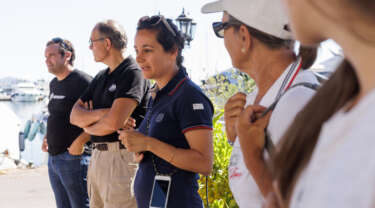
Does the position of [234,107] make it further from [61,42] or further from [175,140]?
[61,42]

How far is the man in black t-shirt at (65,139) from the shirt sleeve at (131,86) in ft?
3.08

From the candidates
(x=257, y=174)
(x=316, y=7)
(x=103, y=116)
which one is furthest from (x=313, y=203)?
(x=103, y=116)

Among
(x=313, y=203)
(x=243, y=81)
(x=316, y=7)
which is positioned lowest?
(x=243, y=81)

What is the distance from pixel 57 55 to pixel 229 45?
3.36 meters

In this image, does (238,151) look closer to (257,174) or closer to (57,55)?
(257,174)

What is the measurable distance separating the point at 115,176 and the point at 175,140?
1.02 metres

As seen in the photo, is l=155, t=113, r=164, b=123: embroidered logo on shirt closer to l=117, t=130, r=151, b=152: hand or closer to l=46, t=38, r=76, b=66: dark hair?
l=117, t=130, r=151, b=152: hand

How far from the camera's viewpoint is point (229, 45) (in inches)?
72.8

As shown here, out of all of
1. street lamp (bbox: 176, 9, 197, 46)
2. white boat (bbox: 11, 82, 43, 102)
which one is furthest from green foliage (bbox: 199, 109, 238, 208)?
white boat (bbox: 11, 82, 43, 102)

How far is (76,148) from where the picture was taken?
13.8 ft

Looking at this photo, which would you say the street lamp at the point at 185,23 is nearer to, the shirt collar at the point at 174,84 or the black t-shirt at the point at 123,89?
the black t-shirt at the point at 123,89

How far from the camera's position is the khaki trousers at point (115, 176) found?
3461 mm

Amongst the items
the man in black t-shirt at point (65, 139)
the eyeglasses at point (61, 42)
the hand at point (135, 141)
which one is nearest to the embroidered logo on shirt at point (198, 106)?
the hand at point (135, 141)

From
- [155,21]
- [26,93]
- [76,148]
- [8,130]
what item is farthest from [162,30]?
[26,93]
